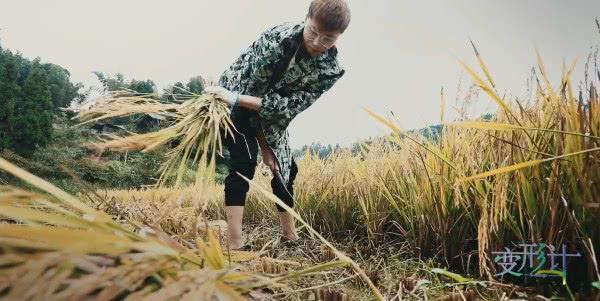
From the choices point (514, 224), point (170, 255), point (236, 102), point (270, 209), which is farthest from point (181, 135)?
point (270, 209)

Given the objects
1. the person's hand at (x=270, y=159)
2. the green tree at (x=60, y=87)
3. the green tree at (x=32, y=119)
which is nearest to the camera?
the person's hand at (x=270, y=159)

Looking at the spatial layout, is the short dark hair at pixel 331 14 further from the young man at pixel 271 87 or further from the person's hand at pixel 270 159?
the person's hand at pixel 270 159

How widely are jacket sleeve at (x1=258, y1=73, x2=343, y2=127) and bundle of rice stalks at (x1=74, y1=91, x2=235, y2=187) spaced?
676mm

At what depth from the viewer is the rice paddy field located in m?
0.44

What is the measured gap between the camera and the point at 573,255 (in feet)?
4.17

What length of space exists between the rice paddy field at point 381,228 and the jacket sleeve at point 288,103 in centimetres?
57

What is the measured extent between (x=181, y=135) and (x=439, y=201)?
1.03 metres

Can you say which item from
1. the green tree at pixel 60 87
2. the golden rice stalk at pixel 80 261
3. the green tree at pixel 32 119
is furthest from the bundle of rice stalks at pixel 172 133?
the green tree at pixel 60 87

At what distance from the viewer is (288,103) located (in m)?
2.35

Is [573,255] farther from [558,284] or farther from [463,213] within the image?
[463,213]

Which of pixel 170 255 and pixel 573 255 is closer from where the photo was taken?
pixel 170 255

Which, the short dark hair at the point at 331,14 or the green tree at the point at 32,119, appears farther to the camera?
the green tree at the point at 32,119

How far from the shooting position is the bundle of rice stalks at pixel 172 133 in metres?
1.11

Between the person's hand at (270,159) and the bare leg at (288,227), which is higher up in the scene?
the person's hand at (270,159)
